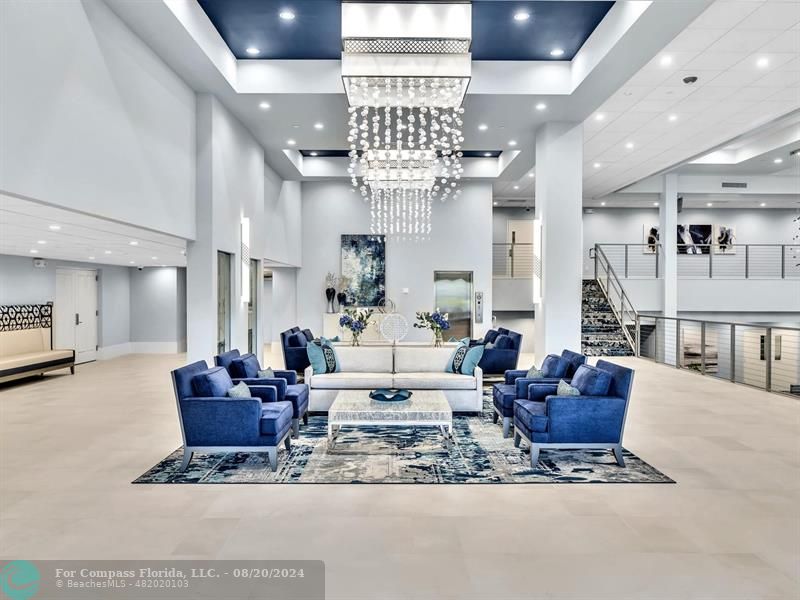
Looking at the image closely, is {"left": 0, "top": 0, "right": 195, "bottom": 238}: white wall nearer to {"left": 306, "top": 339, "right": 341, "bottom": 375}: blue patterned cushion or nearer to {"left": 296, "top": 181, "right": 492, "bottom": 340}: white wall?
{"left": 306, "top": 339, "right": 341, "bottom": 375}: blue patterned cushion

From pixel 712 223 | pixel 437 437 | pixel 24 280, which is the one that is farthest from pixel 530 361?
pixel 24 280

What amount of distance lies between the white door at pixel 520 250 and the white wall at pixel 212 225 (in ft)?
33.5

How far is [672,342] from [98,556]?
1705cm

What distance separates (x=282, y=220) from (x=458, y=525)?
976cm

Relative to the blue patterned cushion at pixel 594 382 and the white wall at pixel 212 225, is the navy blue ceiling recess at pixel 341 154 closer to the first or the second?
the white wall at pixel 212 225

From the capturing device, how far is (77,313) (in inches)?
481

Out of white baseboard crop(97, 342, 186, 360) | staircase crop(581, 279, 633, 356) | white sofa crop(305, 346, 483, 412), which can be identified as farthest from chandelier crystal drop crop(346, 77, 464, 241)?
white baseboard crop(97, 342, 186, 360)

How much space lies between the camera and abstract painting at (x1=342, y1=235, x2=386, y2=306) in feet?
45.1

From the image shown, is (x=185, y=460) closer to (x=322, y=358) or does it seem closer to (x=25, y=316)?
(x=322, y=358)

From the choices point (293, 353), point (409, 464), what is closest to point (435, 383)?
point (409, 464)

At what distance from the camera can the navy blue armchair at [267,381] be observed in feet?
19.0

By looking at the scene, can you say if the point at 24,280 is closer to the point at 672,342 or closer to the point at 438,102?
the point at 438,102

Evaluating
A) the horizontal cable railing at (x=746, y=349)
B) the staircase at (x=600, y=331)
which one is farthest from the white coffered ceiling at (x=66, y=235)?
the horizontal cable railing at (x=746, y=349)

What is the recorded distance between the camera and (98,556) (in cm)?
318
